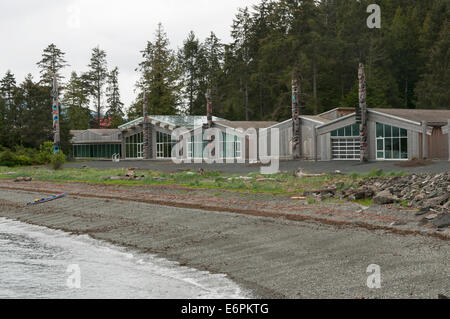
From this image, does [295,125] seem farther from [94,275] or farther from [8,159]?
[94,275]

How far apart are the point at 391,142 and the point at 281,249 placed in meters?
33.6

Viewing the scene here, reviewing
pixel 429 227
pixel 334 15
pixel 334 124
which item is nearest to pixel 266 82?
pixel 334 15

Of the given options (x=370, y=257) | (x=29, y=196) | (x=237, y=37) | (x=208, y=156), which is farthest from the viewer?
(x=237, y=37)

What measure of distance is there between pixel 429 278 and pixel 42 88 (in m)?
71.7

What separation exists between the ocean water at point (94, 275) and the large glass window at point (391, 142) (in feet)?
106

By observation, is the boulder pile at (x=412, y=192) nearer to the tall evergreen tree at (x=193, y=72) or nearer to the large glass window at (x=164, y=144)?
the large glass window at (x=164, y=144)

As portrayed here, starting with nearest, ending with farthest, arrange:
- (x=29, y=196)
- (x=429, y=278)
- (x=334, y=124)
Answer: (x=429, y=278) < (x=29, y=196) < (x=334, y=124)

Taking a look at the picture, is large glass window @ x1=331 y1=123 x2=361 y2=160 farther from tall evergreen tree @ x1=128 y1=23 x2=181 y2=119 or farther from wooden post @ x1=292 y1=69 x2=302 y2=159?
tall evergreen tree @ x1=128 y1=23 x2=181 y2=119

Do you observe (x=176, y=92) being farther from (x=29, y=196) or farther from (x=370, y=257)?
(x=370, y=257)

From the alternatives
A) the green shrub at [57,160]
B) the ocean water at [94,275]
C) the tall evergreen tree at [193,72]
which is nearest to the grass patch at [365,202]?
the ocean water at [94,275]

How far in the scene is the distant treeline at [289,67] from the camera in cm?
7350

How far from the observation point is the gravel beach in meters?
10.9

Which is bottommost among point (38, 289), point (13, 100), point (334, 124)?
point (38, 289)
